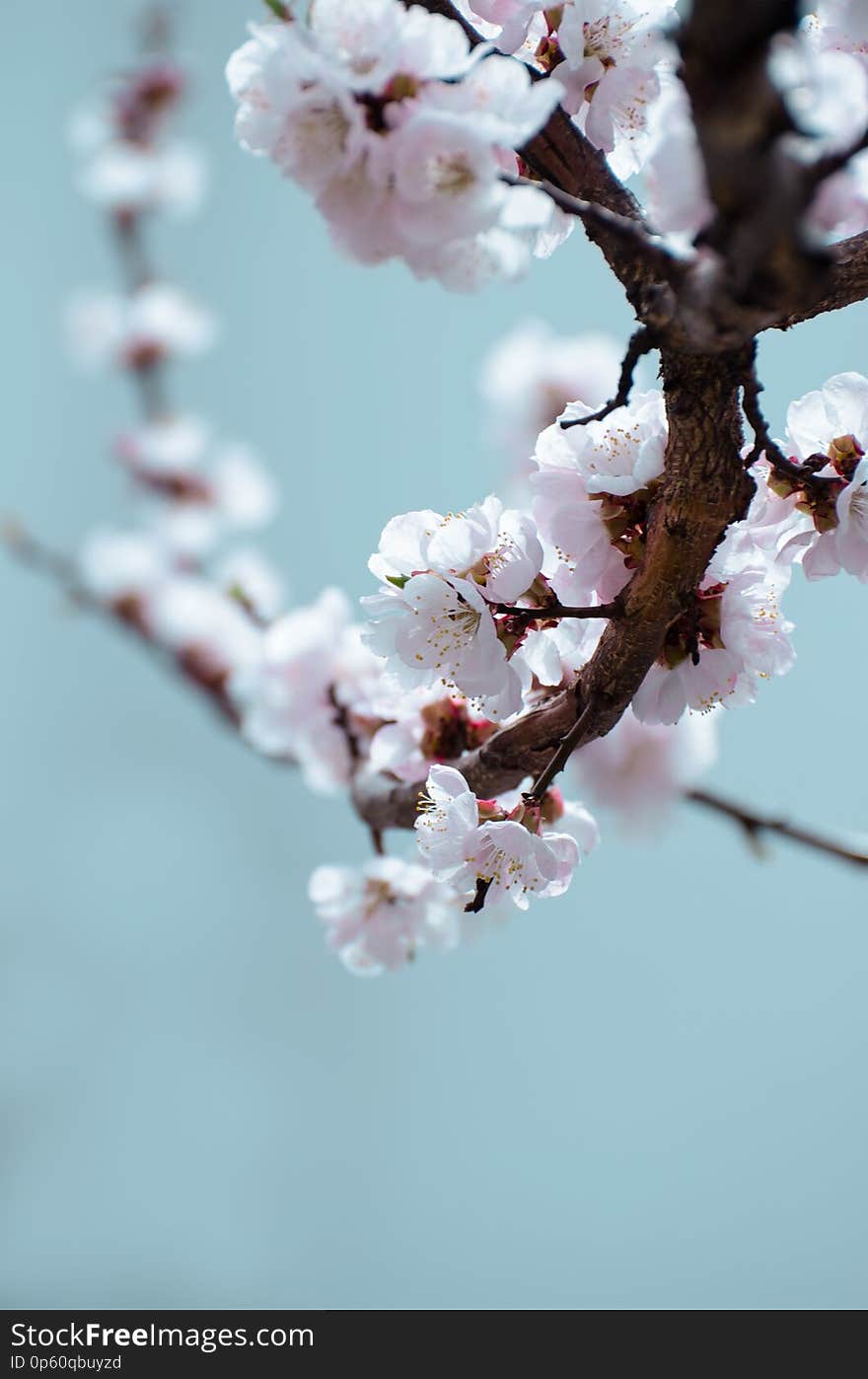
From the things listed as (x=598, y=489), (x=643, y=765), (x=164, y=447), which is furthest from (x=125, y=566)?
(x=598, y=489)

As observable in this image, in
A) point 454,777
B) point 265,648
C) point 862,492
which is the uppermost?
point 265,648

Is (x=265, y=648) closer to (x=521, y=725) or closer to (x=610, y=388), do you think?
(x=521, y=725)

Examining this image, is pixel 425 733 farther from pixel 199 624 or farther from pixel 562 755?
pixel 199 624

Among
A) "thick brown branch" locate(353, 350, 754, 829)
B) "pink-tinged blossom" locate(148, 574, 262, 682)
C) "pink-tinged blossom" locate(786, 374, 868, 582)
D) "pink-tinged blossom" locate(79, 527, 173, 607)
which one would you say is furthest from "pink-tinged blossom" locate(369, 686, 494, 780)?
"pink-tinged blossom" locate(79, 527, 173, 607)

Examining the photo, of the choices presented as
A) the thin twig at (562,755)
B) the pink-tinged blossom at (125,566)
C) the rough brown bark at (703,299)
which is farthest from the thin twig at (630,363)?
the pink-tinged blossom at (125,566)

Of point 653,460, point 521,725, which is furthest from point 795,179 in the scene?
point 521,725

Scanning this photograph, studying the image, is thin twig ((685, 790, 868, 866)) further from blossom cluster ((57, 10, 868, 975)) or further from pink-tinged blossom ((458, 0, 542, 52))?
pink-tinged blossom ((458, 0, 542, 52))
